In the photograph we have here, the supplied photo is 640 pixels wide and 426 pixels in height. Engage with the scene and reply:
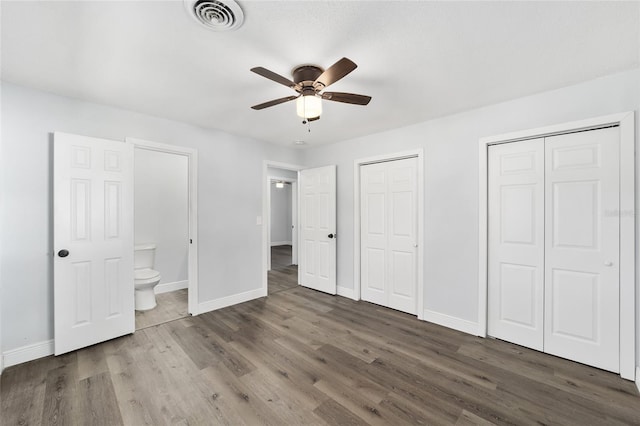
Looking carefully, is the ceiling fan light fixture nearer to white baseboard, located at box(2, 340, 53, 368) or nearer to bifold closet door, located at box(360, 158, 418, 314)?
bifold closet door, located at box(360, 158, 418, 314)

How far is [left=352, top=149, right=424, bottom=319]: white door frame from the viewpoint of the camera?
10.8 ft

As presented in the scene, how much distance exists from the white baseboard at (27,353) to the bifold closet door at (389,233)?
3.55 meters

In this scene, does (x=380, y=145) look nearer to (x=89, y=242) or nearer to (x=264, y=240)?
(x=264, y=240)

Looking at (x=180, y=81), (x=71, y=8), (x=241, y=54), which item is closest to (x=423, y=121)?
(x=241, y=54)

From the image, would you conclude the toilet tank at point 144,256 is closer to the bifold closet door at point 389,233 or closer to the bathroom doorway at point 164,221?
the bathroom doorway at point 164,221

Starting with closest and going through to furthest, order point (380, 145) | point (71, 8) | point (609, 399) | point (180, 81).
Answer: point (71, 8) → point (609, 399) → point (180, 81) → point (380, 145)

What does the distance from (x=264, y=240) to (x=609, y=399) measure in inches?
152

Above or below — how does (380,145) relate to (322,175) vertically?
above

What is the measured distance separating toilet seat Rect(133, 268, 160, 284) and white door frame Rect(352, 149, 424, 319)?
2.71 meters

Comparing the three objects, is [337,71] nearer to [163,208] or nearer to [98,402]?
[98,402]

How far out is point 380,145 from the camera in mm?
3742

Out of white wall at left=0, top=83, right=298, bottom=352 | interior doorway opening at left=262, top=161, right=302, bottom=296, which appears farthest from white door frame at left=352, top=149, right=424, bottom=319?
white wall at left=0, top=83, right=298, bottom=352

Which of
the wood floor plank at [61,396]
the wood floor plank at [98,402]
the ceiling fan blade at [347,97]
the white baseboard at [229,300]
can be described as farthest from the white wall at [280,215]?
the ceiling fan blade at [347,97]

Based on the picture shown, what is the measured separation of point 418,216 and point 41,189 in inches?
156
